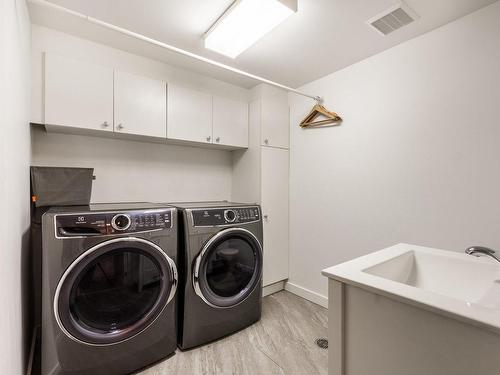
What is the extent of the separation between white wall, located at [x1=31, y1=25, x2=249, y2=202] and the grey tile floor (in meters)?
1.39

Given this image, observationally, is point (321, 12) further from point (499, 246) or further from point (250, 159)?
point (499, 246)

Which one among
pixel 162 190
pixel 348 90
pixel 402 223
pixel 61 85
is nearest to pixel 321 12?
pixel 348 90

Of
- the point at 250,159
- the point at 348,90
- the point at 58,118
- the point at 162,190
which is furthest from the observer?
the point at 250,159

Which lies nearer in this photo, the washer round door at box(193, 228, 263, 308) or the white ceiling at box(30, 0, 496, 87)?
the white ceiling at box(30, 0, 496, 87)

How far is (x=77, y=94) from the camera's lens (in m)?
1.74

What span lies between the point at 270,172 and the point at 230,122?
2.26 ft

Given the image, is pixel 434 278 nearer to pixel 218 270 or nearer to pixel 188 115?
pixel 218 270

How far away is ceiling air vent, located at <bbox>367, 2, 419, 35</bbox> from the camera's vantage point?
1.55 meters

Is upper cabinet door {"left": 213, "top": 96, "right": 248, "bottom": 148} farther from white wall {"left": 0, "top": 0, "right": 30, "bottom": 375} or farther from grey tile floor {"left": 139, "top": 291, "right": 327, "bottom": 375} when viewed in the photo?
grey tile floor {"left": 139, "top": 291, "right": 327, "bottom": 375}

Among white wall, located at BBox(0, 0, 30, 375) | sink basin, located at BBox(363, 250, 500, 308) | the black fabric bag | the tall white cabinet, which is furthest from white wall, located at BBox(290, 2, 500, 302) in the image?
white wall, located at BBox(0, 0, 30, 375)

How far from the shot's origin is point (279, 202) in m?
2.74

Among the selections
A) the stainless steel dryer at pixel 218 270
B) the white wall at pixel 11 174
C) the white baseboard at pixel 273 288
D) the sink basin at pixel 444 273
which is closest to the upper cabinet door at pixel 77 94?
the white wall at pixel 11 174

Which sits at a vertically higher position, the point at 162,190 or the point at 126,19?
the point at 126,19

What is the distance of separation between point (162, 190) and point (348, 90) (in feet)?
6.81
